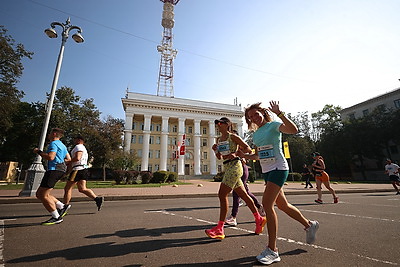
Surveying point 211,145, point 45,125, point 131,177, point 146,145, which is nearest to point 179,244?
point 45,125

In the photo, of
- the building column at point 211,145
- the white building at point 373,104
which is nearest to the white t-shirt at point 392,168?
the building column at point 211,145

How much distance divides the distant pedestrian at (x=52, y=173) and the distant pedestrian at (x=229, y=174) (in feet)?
11.7

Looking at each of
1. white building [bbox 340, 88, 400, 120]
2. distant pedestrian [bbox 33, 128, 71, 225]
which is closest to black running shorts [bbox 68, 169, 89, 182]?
distant pedestrian [bbox 33, 128, 71, 225]

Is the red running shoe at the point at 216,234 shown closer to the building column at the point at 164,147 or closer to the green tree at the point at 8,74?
the green tree at the point at 8,74

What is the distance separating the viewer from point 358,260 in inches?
89.9

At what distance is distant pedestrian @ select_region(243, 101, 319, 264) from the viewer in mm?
2283

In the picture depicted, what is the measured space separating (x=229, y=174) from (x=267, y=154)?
40.7 inches

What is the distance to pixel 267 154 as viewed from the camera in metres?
2.54

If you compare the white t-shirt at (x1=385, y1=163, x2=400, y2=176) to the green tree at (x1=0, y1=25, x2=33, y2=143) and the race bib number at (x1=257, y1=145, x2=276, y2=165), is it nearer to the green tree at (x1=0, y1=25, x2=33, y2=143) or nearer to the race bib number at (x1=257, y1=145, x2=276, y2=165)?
the race bib number at (x1=257, y1=145, x2=276, y2=165)

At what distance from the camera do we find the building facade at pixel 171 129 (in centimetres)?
4256

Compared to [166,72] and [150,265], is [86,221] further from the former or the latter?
[166,72]

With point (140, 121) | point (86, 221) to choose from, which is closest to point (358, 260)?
point (86, 221)

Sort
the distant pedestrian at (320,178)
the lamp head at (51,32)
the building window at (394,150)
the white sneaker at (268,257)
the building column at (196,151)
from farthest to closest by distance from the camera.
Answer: the building column at (196,151) → the building window at (394,150) → the lamp head at (51,32) → the distant pedestrian at (320,178) → the white sneaker at (268,257)

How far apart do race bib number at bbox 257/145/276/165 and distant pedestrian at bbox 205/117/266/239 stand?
665 millimetres
